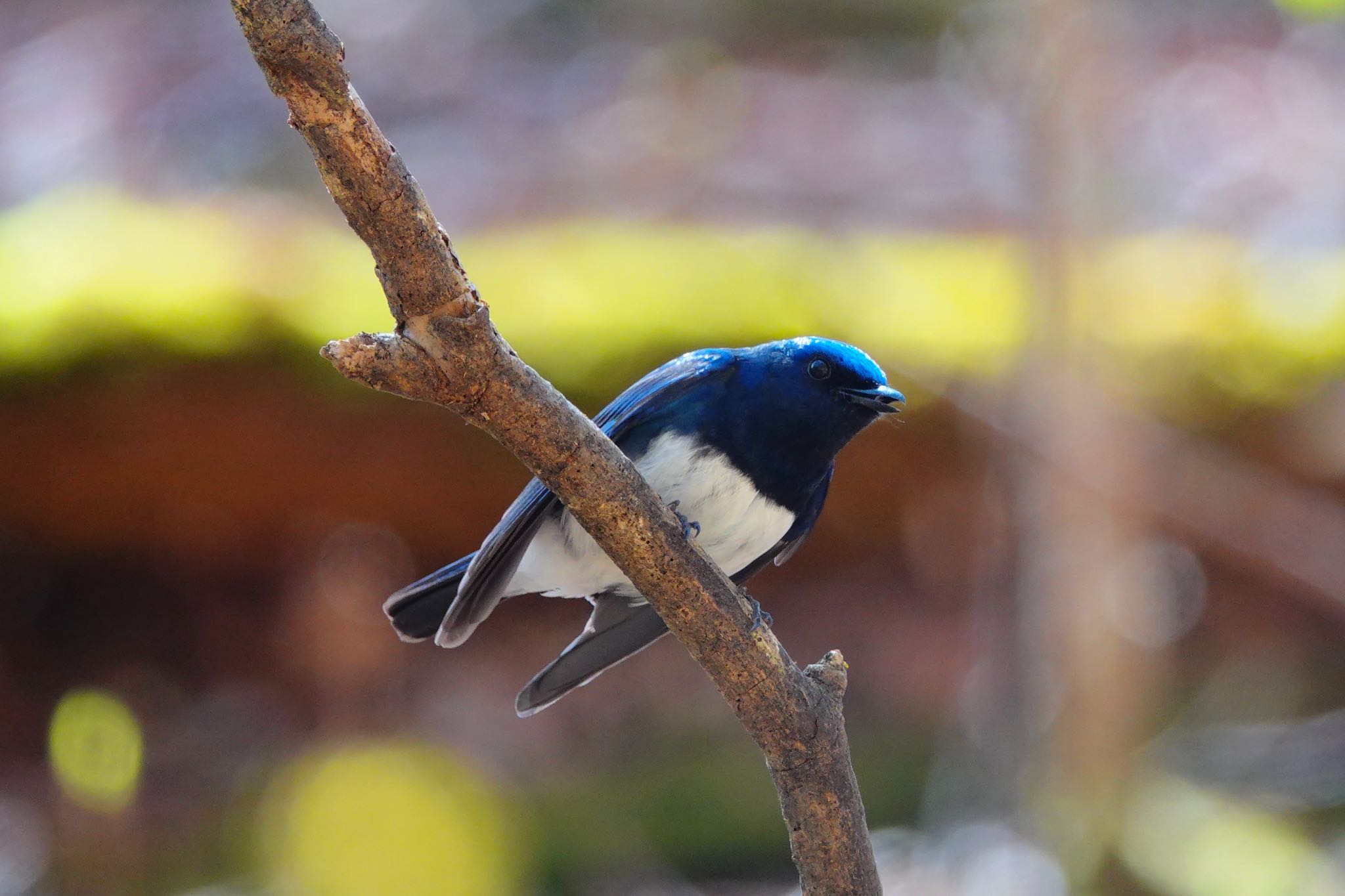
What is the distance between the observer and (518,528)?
2311 mm

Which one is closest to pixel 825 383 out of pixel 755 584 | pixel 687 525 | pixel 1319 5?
pixel 687 525

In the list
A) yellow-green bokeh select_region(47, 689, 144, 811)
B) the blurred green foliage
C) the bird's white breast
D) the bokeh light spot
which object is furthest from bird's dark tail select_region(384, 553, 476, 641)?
the bokeh light spot

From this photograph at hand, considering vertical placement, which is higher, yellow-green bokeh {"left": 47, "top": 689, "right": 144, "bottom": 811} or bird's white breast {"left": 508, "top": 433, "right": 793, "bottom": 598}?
bird's white breast {"left": 508, "top": 433, "right": 793, "bottom": 598}

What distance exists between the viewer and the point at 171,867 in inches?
187

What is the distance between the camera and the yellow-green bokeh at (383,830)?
4.79 metres

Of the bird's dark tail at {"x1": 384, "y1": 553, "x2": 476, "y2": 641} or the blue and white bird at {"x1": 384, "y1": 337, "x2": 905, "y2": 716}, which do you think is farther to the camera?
the bird's dark tail at {"x1": 384, "y1": 553, "x2": 476, "y2": 641}

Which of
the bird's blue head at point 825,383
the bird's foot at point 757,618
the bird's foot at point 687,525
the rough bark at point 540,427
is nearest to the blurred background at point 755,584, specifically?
the bird's blue head at point 825,383

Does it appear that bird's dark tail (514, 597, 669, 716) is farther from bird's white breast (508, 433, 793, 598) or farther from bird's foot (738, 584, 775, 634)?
bird's foot (738, 584, 775, 634)

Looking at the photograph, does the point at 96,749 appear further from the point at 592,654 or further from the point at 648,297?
the point at 592,654

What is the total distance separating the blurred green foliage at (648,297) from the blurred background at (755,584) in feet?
0.07

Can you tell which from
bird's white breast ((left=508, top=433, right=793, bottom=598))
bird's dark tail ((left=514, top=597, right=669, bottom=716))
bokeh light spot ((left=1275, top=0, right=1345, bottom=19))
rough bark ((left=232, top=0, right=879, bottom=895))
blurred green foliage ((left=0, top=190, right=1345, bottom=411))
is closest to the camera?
rough bark ((left=232, top=0, right=879, bottom=895))

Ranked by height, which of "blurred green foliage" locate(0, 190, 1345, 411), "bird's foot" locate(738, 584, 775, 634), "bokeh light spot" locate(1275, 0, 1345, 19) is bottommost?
"blurred green foliage" locate(0, 190, 1345, 411)

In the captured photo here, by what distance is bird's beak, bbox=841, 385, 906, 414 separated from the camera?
8.50 feet

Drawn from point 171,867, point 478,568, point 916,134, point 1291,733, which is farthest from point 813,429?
point 916,134
